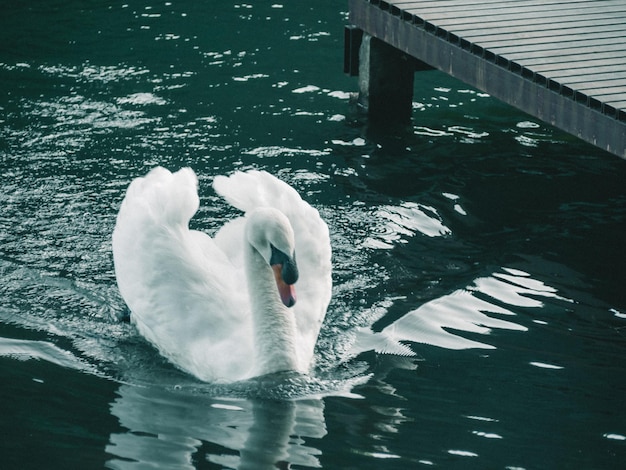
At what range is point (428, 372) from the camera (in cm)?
657

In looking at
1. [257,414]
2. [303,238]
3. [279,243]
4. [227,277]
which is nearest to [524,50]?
[303,238]

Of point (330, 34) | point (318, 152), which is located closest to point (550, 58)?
point (318, 152)

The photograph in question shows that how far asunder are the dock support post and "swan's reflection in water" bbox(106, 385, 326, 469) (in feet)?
18.0

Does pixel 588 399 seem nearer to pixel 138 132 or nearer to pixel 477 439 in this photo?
pixel 477 439

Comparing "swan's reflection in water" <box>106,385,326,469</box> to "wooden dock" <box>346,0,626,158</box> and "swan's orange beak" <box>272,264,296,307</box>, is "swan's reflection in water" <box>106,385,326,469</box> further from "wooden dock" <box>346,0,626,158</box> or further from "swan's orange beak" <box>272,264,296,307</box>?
"wooden dock" <box>346,0,626,158</box>

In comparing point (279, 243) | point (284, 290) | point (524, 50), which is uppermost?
point (524, 50)

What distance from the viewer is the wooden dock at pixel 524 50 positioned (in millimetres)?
8148

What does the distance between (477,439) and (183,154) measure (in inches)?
198

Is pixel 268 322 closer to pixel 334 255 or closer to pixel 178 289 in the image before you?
pixel 178 289

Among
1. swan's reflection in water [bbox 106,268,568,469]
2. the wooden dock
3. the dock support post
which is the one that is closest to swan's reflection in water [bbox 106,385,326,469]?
swan's reflection in water [bbox 106,268,568,469]

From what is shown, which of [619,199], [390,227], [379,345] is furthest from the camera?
[619,199]

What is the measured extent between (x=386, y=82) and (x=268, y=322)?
17.7ft

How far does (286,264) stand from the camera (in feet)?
20.2

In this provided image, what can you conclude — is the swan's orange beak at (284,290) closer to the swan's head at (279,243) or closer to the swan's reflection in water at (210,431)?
the swan's head at (279,243)
